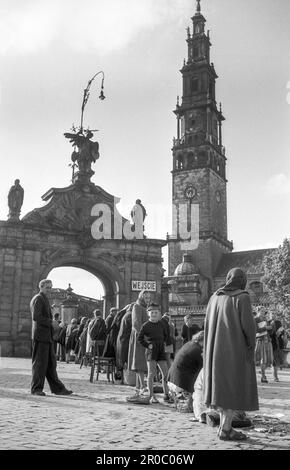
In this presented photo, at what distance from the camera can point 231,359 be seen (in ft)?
20.2

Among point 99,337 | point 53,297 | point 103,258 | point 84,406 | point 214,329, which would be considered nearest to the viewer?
point 214,329

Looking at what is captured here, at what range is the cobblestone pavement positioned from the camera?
5453mm

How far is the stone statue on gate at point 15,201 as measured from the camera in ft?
97.0

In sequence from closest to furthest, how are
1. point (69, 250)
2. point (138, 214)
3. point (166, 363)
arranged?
point (166, 363) → point (69, 250) → point (138, 214)

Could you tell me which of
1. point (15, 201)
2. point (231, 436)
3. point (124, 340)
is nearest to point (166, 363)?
point (124, 340)

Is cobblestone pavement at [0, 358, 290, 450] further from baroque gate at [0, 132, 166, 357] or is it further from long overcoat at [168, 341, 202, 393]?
baroque gate at [0, 132, 166, 357]

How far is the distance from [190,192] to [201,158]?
16.3 ft

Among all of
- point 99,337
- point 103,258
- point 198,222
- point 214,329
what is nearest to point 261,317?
point 99,337

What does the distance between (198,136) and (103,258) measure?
1855 inches

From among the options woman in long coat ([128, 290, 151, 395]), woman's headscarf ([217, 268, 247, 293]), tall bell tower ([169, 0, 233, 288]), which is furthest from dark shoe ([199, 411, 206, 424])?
tall bell tower ([169, 0, 233, 288])

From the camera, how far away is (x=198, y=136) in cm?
7412

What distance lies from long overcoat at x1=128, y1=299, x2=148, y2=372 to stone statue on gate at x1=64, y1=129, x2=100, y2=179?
2270 cm

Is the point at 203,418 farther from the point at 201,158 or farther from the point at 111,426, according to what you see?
the point at 201,158
